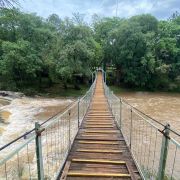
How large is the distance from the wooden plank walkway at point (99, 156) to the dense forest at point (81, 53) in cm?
1087

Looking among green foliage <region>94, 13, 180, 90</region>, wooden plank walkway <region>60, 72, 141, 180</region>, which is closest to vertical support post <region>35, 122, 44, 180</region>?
wooden plank walkway <region>60, 72, 141, 180</region>

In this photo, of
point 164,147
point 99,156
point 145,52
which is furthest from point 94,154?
point 145,52

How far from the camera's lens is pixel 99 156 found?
386 centimetres

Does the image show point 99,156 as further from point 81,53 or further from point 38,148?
point 81,53

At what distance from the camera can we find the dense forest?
16891 millimetres

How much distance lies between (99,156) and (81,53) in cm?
1328

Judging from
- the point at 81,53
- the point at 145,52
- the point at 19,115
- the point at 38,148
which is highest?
the point at 145,52

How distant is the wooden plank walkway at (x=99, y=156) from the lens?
3.12 metres

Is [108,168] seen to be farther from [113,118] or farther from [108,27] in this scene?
[108,27]

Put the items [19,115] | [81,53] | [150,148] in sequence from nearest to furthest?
[150,148] → [19,115] → [81,53]

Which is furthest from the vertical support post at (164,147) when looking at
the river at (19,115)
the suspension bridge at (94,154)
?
the river at (19,115)

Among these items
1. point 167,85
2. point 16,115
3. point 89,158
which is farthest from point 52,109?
point 167,85

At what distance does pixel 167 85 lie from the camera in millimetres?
21609

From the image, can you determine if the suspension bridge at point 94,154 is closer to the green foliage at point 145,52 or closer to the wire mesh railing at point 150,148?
the wire mesh railing at point 150,148
